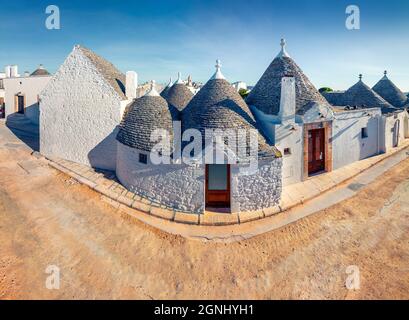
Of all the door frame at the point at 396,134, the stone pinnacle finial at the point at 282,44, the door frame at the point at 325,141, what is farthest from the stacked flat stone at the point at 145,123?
the door frame at the point at 396,134

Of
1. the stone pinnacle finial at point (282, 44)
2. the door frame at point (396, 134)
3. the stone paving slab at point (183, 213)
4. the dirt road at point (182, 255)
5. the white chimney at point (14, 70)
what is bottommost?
the dirt road at point (182, 255)

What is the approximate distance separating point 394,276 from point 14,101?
106ft

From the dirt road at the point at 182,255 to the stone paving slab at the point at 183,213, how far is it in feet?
2.81

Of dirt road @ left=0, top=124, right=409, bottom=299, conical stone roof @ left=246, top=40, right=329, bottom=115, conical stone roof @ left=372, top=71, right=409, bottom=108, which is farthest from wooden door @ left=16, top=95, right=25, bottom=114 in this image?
conical stone roof @ left=372, top=71, right=409, bottom=108

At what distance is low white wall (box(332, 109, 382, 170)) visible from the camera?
52.7 feet

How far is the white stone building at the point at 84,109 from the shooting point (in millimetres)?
14508

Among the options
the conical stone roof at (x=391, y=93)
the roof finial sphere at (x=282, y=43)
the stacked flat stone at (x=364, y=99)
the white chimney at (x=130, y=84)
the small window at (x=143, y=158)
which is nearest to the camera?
the small window at (x=143, y=158)

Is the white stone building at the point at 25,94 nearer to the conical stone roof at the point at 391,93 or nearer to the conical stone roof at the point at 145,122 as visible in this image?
the conical stone roof at the point at 145,122

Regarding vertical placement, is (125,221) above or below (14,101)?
below
